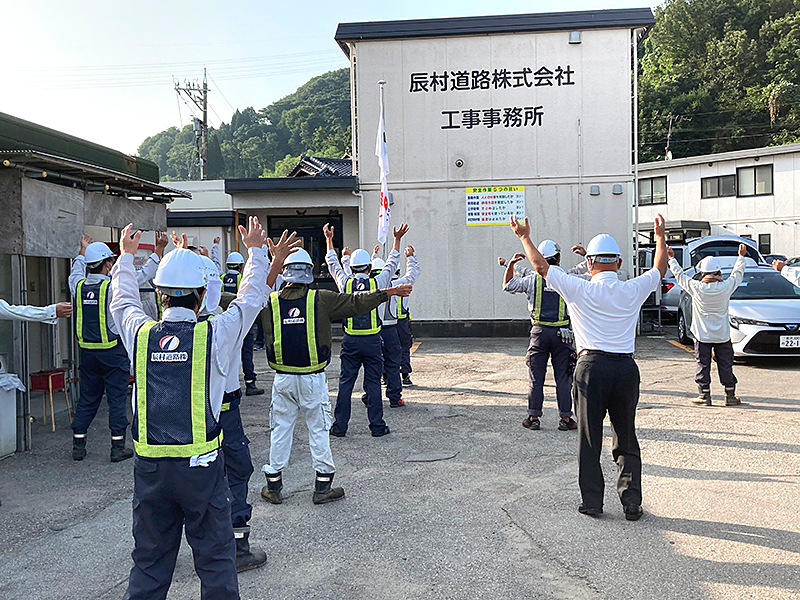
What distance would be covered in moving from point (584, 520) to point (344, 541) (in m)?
1.82

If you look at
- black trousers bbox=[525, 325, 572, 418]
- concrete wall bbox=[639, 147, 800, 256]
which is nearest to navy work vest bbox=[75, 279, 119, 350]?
black trousers bbox=[525, 325, 572, 418]

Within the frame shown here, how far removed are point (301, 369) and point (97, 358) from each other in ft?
9.22

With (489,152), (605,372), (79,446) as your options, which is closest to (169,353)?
(605,372)

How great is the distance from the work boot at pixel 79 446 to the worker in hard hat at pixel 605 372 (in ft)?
16.5

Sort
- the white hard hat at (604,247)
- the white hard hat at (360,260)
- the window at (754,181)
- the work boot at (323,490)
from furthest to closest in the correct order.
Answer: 1. the window at (754,181)
2. the white hard hat at (360,260)
3. the work boot at (323,490)
4. the white hard hat at (604,247)

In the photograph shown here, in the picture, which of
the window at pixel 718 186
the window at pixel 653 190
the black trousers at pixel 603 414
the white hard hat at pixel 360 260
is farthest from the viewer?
the window at pixel 653 190

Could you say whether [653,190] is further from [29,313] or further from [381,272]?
[29,313]

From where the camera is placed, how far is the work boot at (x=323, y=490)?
18.2 feet

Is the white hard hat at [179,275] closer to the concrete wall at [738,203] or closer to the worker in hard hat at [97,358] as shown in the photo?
the worker in hard hat at [97,358]

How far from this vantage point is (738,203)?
27.6 m

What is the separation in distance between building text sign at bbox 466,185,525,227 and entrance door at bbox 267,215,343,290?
15.1 feet

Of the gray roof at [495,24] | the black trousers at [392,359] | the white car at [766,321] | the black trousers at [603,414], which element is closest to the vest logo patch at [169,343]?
the black trousers at [603,414]

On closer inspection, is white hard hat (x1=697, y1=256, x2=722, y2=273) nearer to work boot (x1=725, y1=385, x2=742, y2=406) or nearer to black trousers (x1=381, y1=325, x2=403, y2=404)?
work boot (x1=725, y1=385, x2=742, y2=406)

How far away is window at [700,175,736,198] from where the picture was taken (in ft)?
91.0
